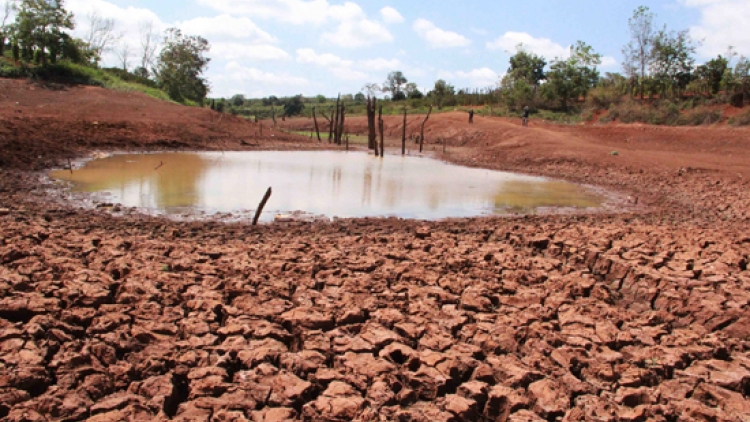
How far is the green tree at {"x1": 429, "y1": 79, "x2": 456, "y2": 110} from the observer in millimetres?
48000

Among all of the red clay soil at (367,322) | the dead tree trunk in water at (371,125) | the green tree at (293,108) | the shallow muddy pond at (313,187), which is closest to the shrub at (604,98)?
the dead tree trunk in water at (371,125)

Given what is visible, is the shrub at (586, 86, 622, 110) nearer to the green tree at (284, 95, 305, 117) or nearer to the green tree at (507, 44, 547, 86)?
the green tree at (507, 44, 547, 86)

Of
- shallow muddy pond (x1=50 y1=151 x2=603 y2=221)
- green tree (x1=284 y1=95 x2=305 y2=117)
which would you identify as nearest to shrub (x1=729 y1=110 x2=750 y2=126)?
shallow muddy pond (x1=50 y1=151 x2=603 y2=221)

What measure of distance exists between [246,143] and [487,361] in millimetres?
24229

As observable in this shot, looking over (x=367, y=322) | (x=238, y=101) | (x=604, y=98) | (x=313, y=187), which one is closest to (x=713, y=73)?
(x=604, y=98)

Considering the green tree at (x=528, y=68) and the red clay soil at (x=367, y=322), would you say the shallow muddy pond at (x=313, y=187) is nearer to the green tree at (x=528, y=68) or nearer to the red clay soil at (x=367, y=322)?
the red clay soil at (x=367, y=322)

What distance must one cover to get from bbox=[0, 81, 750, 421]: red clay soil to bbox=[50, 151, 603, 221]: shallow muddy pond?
89.9 inches

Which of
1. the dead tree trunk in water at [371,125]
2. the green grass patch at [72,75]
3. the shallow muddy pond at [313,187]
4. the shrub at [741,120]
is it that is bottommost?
the shallow muddy pond at [313,187]

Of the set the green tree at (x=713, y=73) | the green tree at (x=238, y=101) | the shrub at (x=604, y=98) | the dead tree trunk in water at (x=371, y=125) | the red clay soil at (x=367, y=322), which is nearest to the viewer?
the red clay soil at (x=367, y=322)

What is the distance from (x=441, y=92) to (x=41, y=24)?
32.4 meters

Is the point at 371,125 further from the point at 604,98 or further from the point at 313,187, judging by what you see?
the point at 604,98

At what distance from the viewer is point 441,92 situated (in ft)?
169

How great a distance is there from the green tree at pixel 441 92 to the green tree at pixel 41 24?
28.1 meters

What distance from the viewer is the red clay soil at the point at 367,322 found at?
3203 mm
